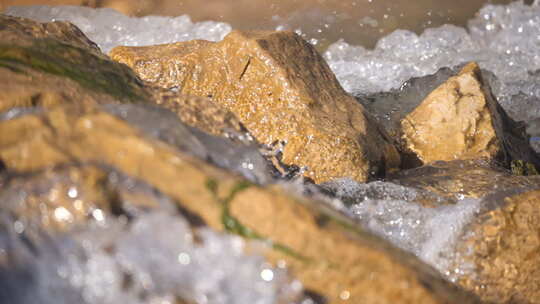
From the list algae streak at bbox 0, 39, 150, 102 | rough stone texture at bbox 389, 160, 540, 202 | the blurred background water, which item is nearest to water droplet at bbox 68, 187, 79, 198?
algae streak at bbox 0, 39, 150, 102

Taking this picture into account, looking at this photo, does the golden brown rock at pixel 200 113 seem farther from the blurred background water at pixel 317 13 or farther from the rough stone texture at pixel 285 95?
the blurred background water at pixel 317 13

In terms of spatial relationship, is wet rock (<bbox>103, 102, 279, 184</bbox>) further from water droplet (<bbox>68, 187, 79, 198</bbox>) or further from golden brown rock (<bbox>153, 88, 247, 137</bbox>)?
water droplet (<bbox>68, 187, 79, 198</bbox>)

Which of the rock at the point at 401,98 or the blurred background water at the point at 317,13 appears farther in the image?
the blurred background water at the point at 317,13

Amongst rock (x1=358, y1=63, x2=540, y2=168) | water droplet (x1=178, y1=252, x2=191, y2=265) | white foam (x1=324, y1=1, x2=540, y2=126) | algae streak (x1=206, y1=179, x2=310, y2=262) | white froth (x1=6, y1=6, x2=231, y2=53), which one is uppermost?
algae streak (x1=206, y1=179, x2=310, y2=262)

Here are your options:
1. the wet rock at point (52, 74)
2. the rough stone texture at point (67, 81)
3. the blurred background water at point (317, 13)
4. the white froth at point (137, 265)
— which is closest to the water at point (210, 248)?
the white froth at point (137, 265)

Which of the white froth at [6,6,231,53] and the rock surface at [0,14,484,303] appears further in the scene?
the white froth at [6,6,231,53]

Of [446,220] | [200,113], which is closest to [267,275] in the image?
[200,113]

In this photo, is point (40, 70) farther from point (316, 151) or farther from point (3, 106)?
point (316, 151)
